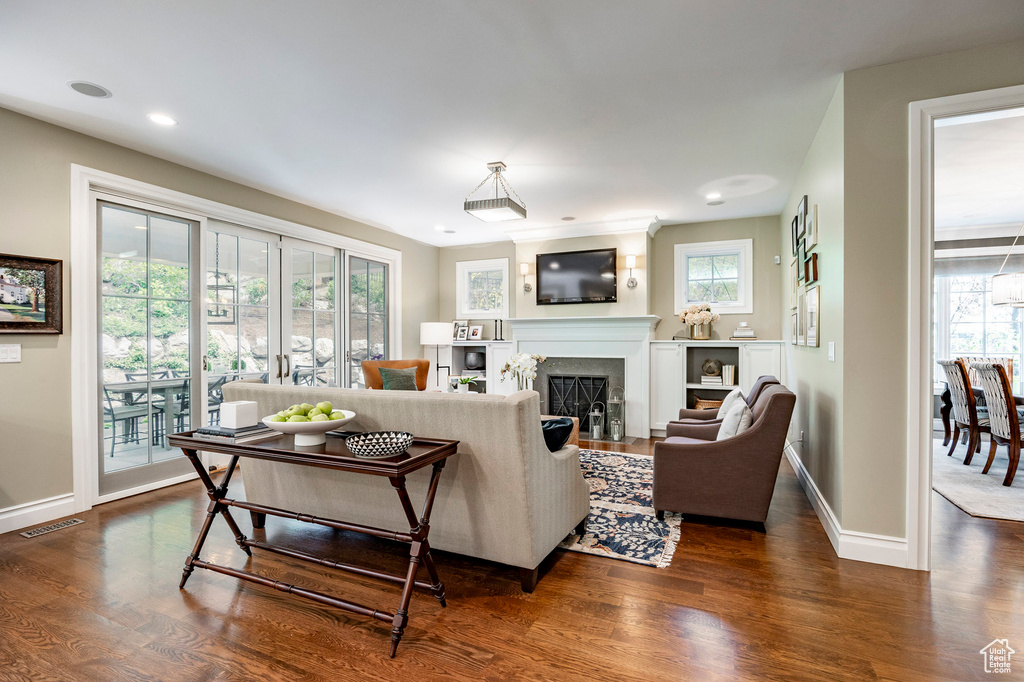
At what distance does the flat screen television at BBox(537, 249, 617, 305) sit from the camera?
19.7 ft

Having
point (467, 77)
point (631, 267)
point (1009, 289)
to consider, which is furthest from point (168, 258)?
point (1009, 289)

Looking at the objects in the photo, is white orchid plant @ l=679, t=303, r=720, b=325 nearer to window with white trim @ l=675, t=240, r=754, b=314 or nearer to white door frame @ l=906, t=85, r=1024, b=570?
window with white trim @ l=675, t=240, r=754, b=314

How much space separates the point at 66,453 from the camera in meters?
3.31

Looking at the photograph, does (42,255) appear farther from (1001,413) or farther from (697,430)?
(1001,413)

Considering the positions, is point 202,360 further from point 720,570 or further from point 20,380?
point 720,570

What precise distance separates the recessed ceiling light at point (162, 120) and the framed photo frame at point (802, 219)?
4.46 m

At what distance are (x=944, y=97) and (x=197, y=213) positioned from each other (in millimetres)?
5072

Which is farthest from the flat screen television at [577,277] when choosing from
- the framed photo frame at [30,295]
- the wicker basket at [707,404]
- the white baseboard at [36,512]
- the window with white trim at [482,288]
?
the white baseboard at [36,512]

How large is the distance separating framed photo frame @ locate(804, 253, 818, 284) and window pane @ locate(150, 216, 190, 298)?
4.81 metres

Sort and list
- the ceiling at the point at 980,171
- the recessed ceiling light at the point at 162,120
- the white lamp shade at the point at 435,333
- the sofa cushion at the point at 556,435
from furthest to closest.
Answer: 1. the white lamp shade at the point at 435,333
2. the ceiling at the point at 980,171
3. the recessed ceiling light at the point at 162,120
4. the sofa cushion at the point at 556,435

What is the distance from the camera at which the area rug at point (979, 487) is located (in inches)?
132

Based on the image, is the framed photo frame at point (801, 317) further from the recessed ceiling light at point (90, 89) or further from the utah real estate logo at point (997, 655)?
the recessed ceiling light at point (90, 89)

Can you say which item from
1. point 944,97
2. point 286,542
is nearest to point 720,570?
point 286,542

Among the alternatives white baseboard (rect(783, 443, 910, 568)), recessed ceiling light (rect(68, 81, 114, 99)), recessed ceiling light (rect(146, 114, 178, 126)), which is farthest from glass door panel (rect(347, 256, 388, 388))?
white baseboard (rect(783, 443, 910, 568))
